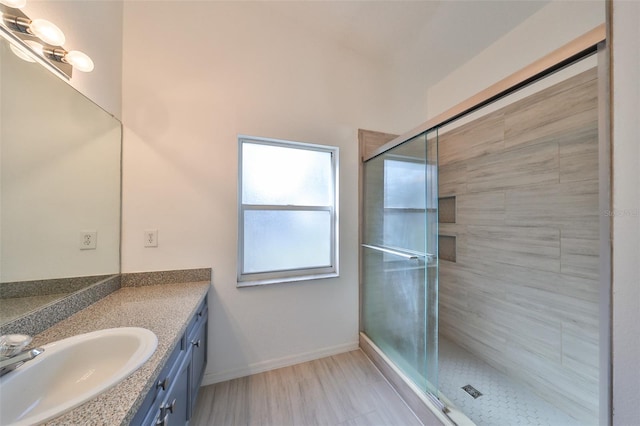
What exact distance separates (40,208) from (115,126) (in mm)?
698

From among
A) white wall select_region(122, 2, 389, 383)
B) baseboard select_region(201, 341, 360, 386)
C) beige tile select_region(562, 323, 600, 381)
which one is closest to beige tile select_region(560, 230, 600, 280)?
beige tile select_region(562, 323, 600, 381)

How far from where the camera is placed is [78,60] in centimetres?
108

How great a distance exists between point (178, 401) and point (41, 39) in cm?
173

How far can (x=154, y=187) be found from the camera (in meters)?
1.50

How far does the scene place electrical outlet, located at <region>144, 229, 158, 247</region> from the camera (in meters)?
1.49

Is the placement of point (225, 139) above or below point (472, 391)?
above

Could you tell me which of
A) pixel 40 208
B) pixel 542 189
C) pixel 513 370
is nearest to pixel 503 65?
pixel 542 189

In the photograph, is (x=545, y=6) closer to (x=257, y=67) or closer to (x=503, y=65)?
(x=503, y=65)

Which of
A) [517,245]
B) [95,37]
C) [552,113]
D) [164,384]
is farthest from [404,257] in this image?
[95,37]
